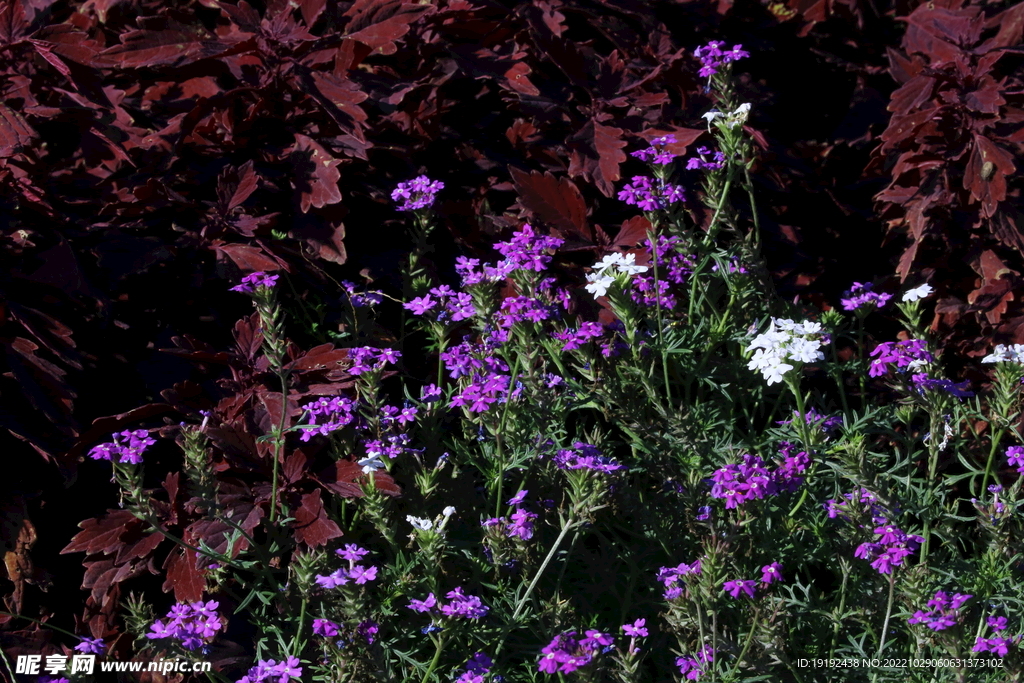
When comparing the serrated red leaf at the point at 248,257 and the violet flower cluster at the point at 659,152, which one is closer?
the serrated red leaf at the point at 248,257

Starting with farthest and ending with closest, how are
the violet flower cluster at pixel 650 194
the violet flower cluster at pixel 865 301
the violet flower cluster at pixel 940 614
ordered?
the violet flower cluster at pixel 865 301 → the violet flower cluster at pixel 650 194 → the violet flower cluster at pixel 940 614

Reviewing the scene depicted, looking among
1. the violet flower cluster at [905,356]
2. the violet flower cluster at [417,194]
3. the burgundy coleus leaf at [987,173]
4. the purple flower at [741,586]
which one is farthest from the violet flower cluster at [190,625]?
the burgundy coleus leaf at [987,173]

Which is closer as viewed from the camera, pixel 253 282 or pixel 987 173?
pixel 253 282

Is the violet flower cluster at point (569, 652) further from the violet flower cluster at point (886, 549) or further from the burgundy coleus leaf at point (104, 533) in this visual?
the burgundy coleus leaf at point (104, 533)

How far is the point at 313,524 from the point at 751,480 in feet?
3.08

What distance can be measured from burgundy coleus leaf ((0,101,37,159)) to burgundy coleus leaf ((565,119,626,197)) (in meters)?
1.40

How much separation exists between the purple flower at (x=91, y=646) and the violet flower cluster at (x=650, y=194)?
160 centimetres

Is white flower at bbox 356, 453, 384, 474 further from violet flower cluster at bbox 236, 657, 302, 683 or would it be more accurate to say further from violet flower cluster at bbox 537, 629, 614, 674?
violet flower cluster at bbox 537, 629, 614, 674

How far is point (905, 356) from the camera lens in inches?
85.7

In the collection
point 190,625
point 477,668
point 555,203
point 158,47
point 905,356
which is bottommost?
point 477,668

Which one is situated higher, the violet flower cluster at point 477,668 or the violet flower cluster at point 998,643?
the violet flower cluster at point 998,643

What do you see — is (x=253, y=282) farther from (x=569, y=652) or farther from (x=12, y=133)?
(x=569, y=652)

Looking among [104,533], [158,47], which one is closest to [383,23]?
[158,47]

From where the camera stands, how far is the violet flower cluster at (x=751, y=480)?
6.02 ft
